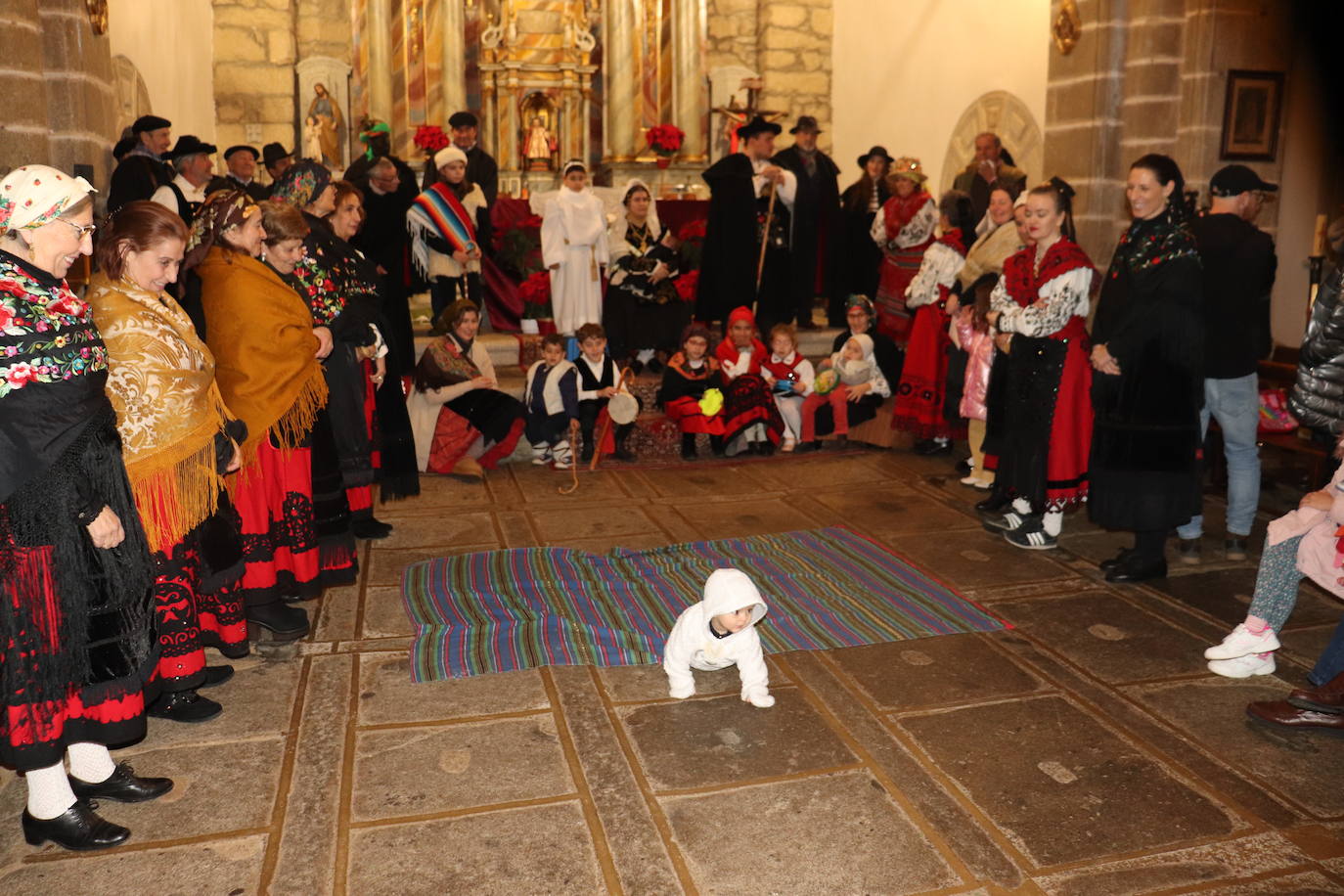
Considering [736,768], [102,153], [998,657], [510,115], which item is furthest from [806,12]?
[736,768]

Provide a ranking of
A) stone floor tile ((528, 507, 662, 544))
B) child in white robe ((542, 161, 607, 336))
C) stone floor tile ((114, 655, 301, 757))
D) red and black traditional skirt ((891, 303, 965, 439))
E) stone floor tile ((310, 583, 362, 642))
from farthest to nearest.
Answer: child in white robe ((542, 161, 607, 336))
red and black traditional skirt ((891, 303, 965, 439))
stone floor tile ((528, 507, 662, 544))
stone floor tile ((310, 583, 362, 642))
stone floor tile ((114, 655, 301, 757))

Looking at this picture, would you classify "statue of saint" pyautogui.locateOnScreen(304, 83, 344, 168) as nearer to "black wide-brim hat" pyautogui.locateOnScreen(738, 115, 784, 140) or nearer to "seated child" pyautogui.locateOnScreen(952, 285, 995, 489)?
"black wide-brim hat" pyautogui.locateOnScreen(738, 115, 784, 140)

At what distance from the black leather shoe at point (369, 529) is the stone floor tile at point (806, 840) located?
9.32 ft

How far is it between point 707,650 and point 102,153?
506 cm

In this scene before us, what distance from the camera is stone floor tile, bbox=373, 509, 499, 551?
5438 millimetres

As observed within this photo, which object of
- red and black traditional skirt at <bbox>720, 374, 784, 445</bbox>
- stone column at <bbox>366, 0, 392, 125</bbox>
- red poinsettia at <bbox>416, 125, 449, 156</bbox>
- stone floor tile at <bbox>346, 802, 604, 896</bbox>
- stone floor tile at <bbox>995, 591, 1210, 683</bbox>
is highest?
stone column at <bbox>366, 0, 392, 125</bbox>

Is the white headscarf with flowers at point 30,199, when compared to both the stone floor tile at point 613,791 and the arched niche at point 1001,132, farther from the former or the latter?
the arched niche at point 1001,132

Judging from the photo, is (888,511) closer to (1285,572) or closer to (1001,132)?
(1285,572)

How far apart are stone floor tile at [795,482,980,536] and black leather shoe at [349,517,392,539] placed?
7.30ft

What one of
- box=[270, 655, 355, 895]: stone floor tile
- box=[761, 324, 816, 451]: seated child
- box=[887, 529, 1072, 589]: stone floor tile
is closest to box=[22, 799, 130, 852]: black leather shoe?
box=[270, 655, 355, 895]: stone floor tile

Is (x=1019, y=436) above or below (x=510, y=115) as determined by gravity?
below

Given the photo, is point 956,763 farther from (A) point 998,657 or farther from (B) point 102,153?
(B) point 102,153

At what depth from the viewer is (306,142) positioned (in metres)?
11.7

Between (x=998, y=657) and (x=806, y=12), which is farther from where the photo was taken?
(x=806, y=12)
